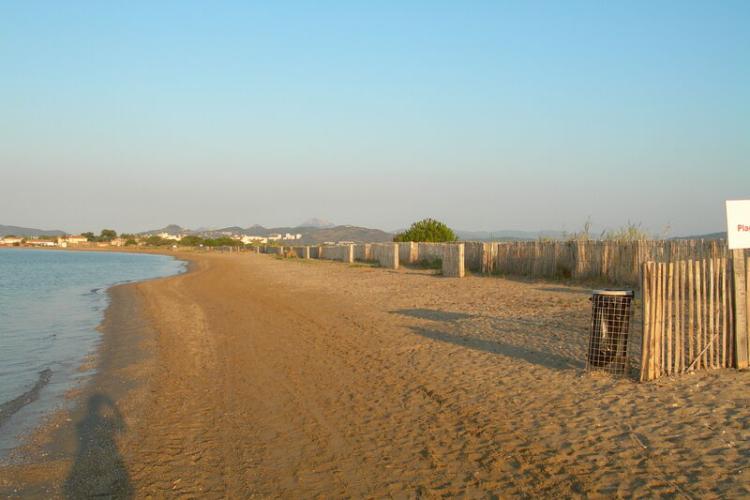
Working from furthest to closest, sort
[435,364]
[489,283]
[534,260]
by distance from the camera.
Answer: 1. [534,260]
2. [489,283]
3. [435,364]

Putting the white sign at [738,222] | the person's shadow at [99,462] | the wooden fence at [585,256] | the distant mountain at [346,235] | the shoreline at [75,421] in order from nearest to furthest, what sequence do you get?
1. the person's shadow at [99,462]
2. the shoreline at [75,421]
3. the white sign at [738,222]
4. the wooden fence at [585,256]
5. the distant mountain at [346,235]

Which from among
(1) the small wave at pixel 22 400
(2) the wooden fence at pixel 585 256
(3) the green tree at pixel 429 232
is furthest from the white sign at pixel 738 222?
(3) the green tree at pixel 429 232

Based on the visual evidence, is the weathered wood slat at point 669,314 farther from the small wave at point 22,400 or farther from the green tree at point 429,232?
the green tree at point 429,232

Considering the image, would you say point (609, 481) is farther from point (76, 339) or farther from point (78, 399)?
point (76, 339)

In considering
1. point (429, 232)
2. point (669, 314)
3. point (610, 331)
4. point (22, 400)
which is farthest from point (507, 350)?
point (429, 232)

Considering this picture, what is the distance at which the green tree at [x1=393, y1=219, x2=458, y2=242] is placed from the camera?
154 feet

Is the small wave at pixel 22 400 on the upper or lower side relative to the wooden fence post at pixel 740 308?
lower

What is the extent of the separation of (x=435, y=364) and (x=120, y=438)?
444 cm

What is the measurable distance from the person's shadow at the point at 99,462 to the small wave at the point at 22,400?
1039 mm

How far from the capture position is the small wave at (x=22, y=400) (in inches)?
310

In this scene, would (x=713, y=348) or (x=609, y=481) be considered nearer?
(x=609, y=481)

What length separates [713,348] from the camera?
757 centimetres

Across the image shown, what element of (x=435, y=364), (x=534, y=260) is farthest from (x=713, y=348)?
(x=534, y=260)

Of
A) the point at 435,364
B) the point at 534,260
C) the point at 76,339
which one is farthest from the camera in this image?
the point at 534,260
